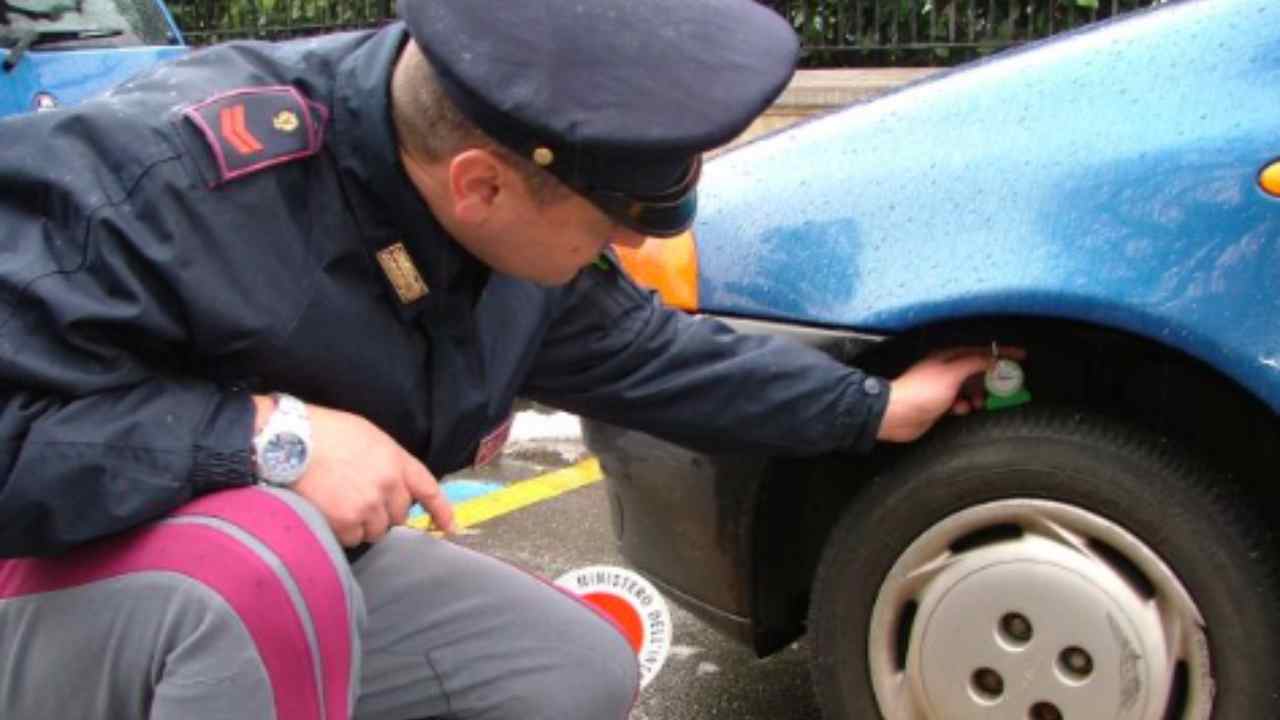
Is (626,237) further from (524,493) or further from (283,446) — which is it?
(524,493)

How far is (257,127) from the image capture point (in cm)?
146

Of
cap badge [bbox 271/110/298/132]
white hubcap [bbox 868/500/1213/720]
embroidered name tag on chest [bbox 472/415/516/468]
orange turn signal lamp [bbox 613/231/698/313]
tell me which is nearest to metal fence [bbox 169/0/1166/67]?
orange turn signal lamp [bbox 613/231/698/313]

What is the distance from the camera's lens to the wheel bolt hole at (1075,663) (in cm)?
168

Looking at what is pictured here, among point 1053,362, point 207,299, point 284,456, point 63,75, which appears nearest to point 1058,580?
point 1053,362

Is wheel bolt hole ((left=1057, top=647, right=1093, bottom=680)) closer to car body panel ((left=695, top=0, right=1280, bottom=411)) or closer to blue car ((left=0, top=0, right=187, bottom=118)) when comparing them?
car body panel ((left=695, top=0, right=1280, bottom=411))

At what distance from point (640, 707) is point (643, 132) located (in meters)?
1.48

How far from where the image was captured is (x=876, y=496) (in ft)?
6.07

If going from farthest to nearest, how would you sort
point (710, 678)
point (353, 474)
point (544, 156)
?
point (710, 678) < point (353, 474) < point (544, 156)

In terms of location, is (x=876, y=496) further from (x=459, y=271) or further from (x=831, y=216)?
(x=459, y=271)

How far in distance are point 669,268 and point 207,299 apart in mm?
862

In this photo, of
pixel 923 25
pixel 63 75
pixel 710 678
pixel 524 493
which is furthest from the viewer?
pixel 923 25

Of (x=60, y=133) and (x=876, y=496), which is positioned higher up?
(x=60, y=133)

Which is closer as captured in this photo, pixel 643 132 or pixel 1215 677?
pixel 643 132

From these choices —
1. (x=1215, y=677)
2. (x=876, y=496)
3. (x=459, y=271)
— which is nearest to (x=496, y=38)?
(x=459, y=271)
